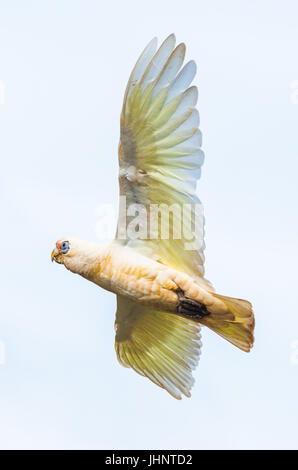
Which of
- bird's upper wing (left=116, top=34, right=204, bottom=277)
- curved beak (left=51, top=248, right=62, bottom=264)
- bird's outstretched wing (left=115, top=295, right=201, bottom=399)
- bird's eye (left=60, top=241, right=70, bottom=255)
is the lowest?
bird's outstretched wing (left=115, top=295, right=201, bottom=399)

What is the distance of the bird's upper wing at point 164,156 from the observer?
1062cm

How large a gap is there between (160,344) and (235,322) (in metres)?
1.59

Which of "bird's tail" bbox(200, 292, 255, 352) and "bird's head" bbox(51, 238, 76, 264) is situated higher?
"bird's head" bbox(51, 238, 76, 264)

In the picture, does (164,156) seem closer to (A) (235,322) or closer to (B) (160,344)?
(A) (235,322)

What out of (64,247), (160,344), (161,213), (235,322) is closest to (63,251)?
(64,247)

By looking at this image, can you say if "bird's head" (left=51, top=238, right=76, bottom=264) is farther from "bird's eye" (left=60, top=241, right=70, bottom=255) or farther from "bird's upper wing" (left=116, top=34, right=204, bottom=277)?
"bird's upper wing" (left=116, top=34, right=204, bottom=277)

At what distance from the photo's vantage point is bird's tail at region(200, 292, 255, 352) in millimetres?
10977

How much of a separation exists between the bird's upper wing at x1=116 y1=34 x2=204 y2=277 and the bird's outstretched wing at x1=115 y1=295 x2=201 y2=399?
42.7 inches

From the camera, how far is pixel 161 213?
11258 millimetres

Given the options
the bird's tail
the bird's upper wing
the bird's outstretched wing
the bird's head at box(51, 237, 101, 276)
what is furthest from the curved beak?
the bird's tail

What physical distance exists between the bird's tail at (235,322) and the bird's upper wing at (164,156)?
542 mm

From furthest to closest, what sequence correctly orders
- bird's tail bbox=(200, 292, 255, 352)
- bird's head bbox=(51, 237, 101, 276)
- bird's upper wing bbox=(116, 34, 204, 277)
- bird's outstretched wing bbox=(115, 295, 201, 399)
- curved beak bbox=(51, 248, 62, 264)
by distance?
bird's outstretched wing bbox=(115, 295, 201, 399), curved beak bbox=(51, 248, 62, 264), bird's head bbox=(51, 237, 101, 276), bird's tail bbox=(200, 292, 255, 352), bird's upper wing bbox=(116, 34, 204, 277)

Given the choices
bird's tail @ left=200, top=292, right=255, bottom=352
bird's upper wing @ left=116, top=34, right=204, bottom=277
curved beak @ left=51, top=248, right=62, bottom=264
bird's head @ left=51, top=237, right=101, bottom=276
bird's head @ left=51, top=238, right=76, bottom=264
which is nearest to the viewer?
bird's upper wing @ left=116, top=34, right=204, bottom=277

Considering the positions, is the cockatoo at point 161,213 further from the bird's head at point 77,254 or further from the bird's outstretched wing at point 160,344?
the bird's outstretched wing at point 160,344
